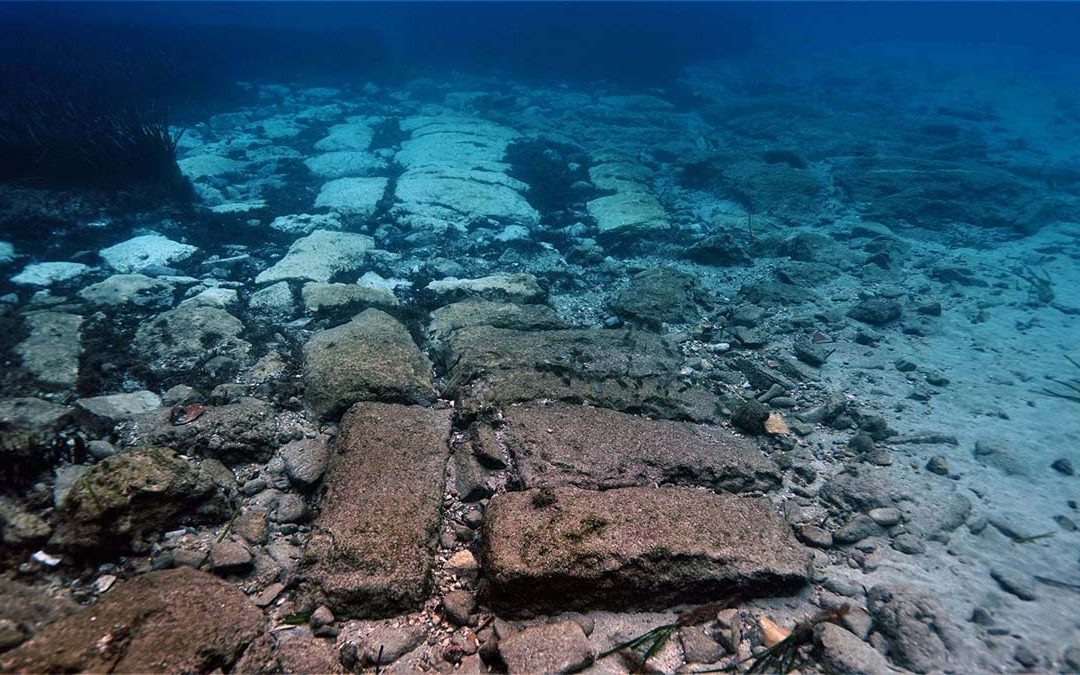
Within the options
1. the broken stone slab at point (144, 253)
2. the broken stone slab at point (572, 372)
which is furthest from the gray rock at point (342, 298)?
the broken stone slab at point (144, 253)

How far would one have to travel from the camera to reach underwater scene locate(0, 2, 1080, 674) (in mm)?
1804

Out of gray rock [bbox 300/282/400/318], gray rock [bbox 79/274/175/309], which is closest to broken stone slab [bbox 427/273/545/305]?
gray rock [bbox 300/282/400/318]

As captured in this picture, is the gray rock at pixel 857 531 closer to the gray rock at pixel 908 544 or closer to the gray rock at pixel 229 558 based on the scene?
the gray rock at pixel 908 544

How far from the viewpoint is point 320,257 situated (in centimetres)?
482

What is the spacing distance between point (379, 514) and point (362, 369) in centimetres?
115

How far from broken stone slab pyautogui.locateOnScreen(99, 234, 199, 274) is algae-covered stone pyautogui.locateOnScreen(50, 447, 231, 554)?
3.30 metres

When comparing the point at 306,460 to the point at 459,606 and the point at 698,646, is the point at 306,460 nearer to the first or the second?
the point at 459,606

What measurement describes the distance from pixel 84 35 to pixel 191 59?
4.96 meters

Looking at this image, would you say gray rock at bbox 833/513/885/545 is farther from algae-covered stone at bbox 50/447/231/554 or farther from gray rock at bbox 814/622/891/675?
algae-covered stone at bbox 50/447/231/554

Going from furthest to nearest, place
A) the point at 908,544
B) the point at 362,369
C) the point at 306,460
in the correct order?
the point at 362,369
the point at 306,460
the point at 908,544

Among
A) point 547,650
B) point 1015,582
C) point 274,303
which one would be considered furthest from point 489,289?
point 1015,582

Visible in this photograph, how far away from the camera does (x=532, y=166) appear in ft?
25.9

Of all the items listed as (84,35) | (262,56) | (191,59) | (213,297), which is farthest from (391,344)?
(84,35)

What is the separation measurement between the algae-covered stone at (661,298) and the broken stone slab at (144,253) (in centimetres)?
430
